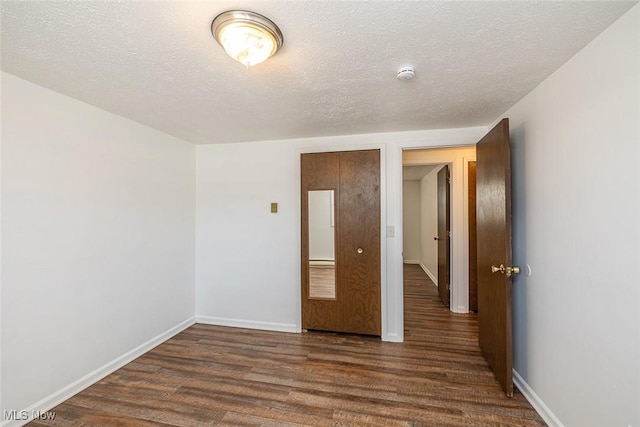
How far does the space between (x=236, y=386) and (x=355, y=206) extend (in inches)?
→ 77.8

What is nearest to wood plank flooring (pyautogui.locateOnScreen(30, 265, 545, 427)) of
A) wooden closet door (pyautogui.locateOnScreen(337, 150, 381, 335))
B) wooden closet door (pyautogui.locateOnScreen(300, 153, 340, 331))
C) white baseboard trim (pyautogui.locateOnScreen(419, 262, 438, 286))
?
wooden closet door (pyautogui.locateOnScreen(300, 153, 340, 331))

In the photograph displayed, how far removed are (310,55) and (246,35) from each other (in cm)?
38

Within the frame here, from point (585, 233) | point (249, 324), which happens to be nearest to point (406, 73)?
point (585, 233)

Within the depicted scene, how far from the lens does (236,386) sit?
2195 mm

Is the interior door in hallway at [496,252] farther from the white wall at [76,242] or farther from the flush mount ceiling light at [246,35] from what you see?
the white wall at [76,242]

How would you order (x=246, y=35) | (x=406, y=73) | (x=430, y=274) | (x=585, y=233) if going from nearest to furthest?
(x=246, y=35), (x=585, y=233), (x=406, y=73), (x=430, y=274)

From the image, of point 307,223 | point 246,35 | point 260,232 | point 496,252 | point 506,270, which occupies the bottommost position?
point 506,270

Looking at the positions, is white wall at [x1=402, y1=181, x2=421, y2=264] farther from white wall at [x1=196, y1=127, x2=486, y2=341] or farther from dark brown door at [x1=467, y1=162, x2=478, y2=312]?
white wall at [x1=196, y1=127, x2=486, y2=341]

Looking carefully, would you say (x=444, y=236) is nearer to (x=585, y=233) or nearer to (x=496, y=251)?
(x=496, y=251)

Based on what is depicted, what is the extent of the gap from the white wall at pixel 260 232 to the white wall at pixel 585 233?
1.21 meters

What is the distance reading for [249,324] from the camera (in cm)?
335

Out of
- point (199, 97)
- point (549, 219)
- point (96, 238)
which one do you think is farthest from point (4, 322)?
point (549, 219)

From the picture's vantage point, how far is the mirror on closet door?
3102mm

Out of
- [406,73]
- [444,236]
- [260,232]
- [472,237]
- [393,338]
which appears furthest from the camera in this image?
[444,236]
